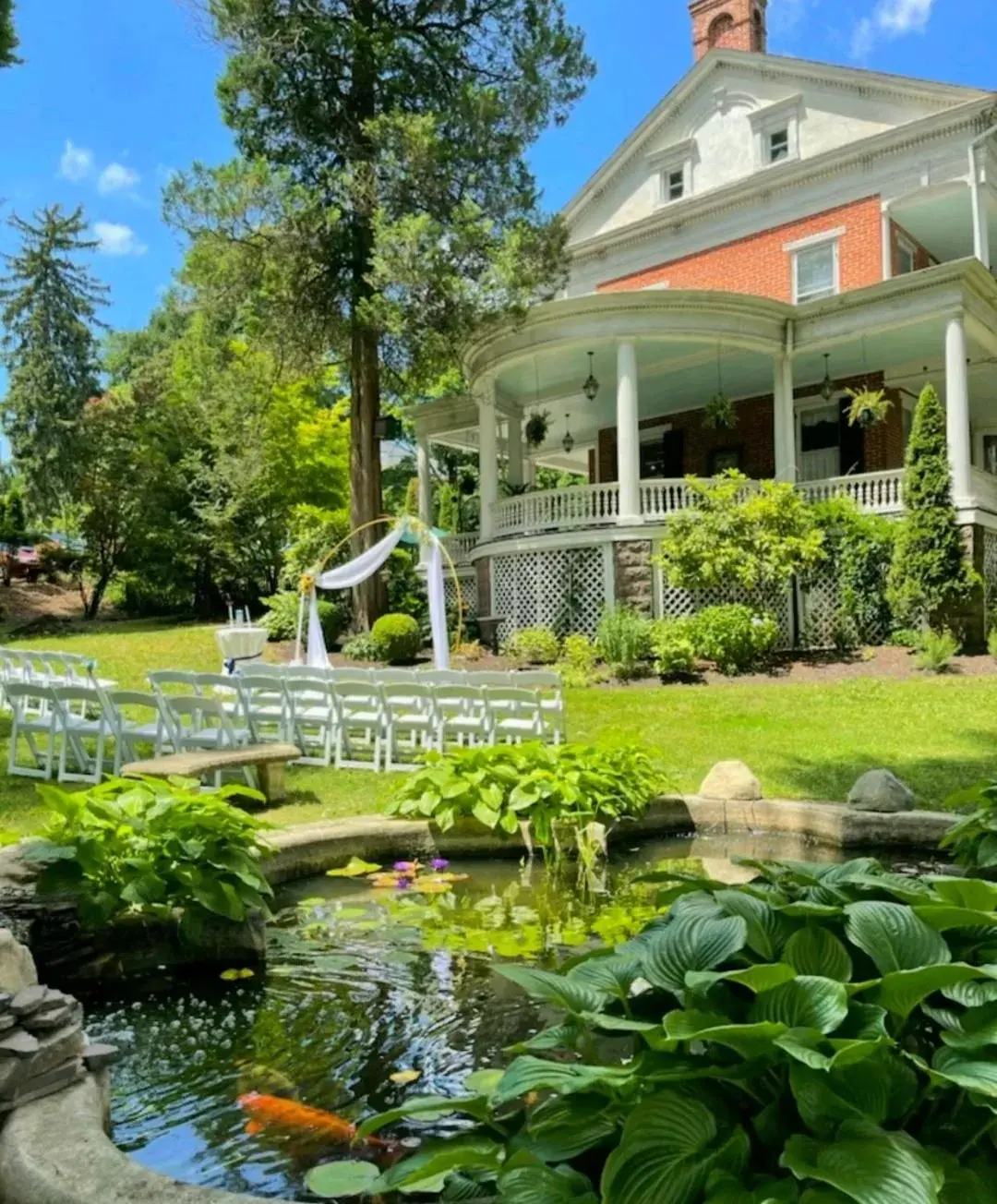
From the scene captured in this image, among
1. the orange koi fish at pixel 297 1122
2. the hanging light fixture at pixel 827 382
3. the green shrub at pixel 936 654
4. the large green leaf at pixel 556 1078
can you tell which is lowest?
the orange koi fish at pixel 297 1122

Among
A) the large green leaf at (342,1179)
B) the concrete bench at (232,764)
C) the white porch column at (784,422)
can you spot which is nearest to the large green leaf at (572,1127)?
the large green leaf at (342,1179)

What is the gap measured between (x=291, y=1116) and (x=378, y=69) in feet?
63.6

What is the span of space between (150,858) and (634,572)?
13196mm

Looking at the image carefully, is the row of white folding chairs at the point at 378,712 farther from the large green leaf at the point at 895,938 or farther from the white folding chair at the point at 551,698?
the large green leaf at the point at 895,938

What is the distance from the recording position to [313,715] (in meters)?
9.32

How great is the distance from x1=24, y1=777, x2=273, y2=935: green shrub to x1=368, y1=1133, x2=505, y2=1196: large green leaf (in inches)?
90.1

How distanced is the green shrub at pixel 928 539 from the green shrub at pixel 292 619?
10.3m

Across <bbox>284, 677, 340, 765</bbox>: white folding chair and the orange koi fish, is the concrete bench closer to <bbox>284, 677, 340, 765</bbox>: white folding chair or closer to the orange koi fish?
<bbox>284, 677, 340, 765</bbox>: white folding chair

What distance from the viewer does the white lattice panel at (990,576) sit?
1580 centimetres

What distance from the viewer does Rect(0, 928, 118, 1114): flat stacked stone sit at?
8.07 feet

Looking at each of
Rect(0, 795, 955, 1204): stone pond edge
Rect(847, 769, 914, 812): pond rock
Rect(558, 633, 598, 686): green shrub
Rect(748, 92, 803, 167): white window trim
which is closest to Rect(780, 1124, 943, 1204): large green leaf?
Rect(0, 795, 955, 1204): stone pond edge

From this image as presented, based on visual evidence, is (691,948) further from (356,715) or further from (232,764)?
(356,715)

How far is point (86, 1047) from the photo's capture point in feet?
8.94

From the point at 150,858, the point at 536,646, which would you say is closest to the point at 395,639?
the point at 536,646
